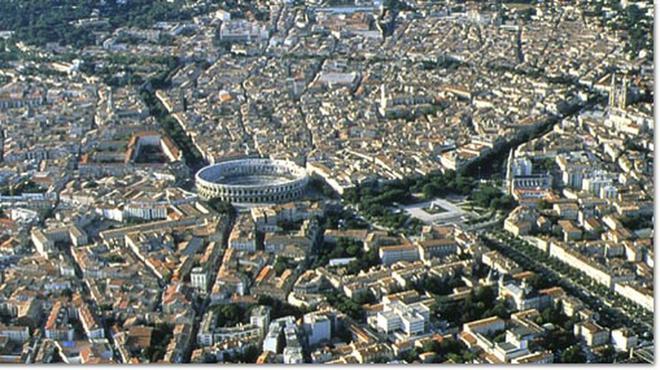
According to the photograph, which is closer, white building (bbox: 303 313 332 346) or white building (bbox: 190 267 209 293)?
white building (bbox: 303 313 332 346)

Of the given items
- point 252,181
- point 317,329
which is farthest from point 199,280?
point 252,181

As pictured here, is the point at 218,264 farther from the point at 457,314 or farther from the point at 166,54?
the point at 166,54

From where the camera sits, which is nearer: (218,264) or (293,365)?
(293,365)

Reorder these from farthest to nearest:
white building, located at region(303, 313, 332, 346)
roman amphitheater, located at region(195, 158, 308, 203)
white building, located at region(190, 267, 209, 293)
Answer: roman amphitheater, located at region(195, 158, 308, 203), white building, located at region(190, 267, 209, 293), white building, located at region(303, 313, 332, 346)

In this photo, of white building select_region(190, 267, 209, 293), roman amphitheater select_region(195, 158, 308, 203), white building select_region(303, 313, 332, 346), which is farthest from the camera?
roman amphitheater select_region(195, 158, 308, 203)

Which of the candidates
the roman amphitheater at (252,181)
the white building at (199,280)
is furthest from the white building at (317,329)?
the roman amphitheater at (252,181)

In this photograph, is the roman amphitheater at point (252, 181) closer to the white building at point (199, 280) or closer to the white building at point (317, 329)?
the white building at point (199, 280)

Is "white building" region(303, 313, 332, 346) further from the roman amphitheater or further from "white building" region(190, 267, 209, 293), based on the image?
the roman amphitheater

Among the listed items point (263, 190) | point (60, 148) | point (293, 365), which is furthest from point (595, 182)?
point (60, 148)

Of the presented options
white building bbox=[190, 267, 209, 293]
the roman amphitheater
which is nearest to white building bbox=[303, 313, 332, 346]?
white building bbox=[190, 267, 209, 293]
